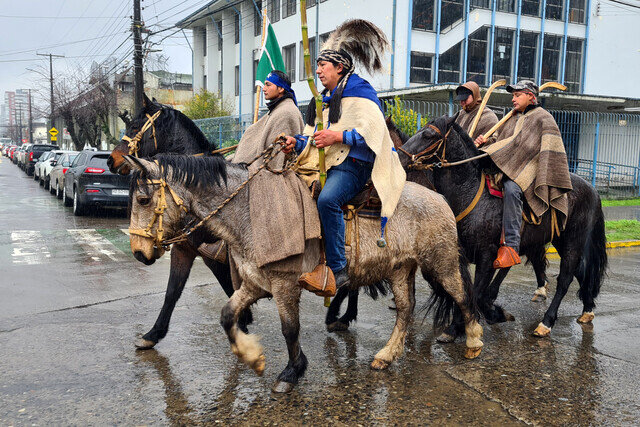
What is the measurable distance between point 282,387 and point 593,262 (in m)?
4.40

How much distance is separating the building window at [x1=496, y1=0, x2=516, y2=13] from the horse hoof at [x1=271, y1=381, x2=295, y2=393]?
23.4 meters

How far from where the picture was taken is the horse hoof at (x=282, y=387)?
4191 millimetres

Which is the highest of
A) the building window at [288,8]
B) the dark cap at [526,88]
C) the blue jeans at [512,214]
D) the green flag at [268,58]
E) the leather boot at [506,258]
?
the building window at [288,8]

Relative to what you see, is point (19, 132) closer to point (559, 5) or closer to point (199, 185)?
point (559, 5)

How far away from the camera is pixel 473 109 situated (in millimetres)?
7059

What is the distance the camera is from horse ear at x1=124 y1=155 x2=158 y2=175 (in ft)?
12.8

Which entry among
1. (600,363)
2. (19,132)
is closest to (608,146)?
(600,363)

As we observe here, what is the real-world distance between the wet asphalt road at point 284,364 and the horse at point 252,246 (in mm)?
349

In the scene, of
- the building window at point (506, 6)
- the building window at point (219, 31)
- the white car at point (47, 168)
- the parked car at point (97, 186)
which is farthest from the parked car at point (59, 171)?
the building window at point (219, 31)

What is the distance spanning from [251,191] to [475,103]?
3855mm

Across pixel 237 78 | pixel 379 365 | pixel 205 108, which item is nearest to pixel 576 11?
pixel 205 108

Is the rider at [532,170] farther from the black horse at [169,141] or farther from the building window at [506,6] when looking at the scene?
the building window at [506,6]

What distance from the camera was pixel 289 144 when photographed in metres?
4.43

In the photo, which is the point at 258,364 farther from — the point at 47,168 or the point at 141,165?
the point at 47,168
